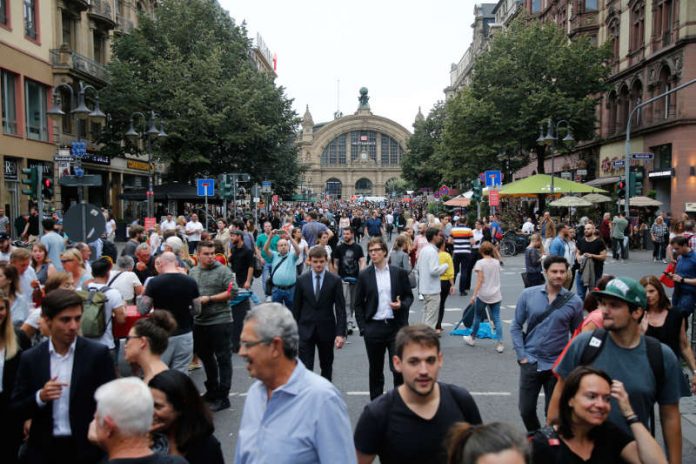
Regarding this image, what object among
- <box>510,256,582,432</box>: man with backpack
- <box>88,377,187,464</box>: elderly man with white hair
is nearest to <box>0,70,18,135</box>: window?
<box>510,256,582,432</box>: man with backpack

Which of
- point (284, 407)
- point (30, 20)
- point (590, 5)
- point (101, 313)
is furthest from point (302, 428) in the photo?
point (590, 5)

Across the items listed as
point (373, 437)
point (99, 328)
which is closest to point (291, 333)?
point (373, 437)

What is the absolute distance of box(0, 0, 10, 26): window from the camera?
24.6m

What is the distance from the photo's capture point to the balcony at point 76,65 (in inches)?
1155

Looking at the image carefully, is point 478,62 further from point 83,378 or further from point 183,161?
point 83,378

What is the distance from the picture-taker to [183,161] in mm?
34094

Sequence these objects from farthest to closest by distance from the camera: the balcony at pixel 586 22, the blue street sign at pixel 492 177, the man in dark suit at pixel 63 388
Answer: the balcony at pixel 586 22 → the blue street sign at pixel 492 177 → the man in dark suit at pixel 63 388

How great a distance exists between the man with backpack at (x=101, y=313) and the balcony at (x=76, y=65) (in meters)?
26.5

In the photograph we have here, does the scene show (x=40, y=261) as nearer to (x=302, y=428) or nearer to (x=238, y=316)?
(x=238, y=316)

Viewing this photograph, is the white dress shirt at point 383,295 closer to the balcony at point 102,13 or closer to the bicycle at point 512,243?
the bicycle at point 512,243

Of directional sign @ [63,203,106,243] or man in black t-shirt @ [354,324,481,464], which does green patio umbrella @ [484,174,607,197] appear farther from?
man in black t-shirt @ [354,324,481,464]

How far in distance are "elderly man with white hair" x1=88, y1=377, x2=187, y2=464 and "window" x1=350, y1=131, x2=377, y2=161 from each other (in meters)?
130

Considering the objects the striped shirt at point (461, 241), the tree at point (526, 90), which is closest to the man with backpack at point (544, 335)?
the striped shirt at point (461, 241)

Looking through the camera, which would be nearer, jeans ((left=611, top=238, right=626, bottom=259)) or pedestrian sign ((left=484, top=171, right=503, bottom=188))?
jeans ((left=611, top=238, right=626, bottom=259))
